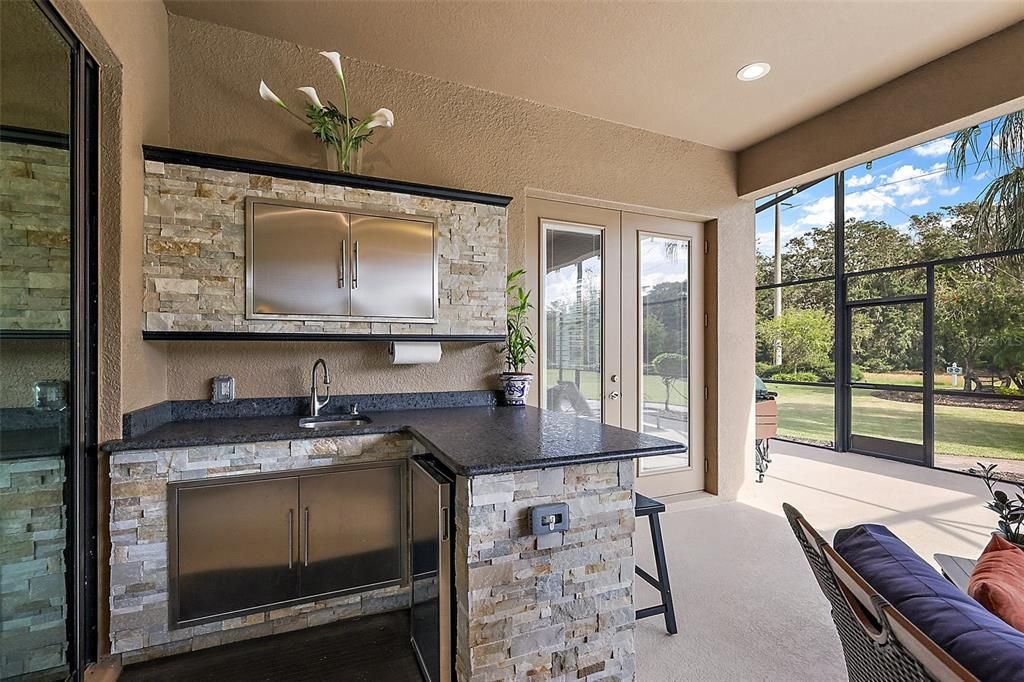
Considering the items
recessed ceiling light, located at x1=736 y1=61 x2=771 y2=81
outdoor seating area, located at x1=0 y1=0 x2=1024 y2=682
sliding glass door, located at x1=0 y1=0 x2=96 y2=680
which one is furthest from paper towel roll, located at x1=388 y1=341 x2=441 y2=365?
recessed ceiling light, located at x1=736 y1=61 x2=771 y2=81

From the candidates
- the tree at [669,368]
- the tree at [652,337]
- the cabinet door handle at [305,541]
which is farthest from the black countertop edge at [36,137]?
the tree at [669,368]

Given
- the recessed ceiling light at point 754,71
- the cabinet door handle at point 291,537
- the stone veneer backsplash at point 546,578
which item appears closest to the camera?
the stone veneer backsplash at point 546,578

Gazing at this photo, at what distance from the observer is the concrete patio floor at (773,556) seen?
2.08 metres

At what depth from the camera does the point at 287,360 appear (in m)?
2.81

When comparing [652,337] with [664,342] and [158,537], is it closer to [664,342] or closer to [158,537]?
[664,342]

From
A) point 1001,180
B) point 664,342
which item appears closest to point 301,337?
point 664,342

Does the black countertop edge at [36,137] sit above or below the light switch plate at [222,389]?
above

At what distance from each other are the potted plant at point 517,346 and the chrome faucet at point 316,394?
43.1 inches

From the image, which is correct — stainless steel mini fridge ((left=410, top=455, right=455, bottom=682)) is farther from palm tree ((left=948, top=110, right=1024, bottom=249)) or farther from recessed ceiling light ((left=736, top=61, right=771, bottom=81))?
palm tree ((left=948, top=110, right=1024, bottom=249))

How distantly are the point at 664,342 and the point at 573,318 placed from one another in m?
0.95

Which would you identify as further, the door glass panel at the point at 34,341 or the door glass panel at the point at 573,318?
the door glass panel at the point at 573,318

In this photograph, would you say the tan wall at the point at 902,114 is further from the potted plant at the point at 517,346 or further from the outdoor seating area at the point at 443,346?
the potted plant at the point at 517,346

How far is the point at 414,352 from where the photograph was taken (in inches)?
111

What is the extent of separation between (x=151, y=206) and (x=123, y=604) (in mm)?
1734
